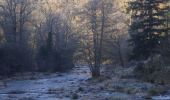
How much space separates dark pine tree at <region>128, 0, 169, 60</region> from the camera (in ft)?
167

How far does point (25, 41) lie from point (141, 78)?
3865 centimetres

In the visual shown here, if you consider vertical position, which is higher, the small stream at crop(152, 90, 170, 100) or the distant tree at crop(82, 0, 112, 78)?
the distant tree at crop(82, 0, 112, 78)

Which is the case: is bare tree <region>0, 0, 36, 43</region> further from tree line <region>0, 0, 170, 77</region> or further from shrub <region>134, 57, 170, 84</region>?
shrub <region>134, 57, 170, 84</region>

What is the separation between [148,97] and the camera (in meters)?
32.4

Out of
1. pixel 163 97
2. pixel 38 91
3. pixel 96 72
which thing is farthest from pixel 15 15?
pixel 163 97

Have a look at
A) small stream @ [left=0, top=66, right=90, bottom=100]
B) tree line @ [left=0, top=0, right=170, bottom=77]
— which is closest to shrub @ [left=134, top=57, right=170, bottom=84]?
tree line @ [left=0, top=0, right=170, bottom=77]

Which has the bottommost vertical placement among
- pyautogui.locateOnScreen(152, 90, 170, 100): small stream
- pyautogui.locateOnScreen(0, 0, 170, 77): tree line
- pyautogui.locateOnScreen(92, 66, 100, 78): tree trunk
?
pyautogui.locateOnScreen(92, 66, 100, 78): tree trunk

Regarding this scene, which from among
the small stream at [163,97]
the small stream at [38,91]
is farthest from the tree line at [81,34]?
the small stream at [163,97]

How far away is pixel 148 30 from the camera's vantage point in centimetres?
5094

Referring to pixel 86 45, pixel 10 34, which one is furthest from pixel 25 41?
pixel 86 45

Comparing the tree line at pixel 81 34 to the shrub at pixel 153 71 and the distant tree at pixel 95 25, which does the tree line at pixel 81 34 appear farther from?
the shrub at pixel 153 71

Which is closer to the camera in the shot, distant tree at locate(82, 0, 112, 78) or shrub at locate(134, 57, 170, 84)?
shrub at locate(134, 57, 170, 84)

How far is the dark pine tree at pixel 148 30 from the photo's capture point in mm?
50781

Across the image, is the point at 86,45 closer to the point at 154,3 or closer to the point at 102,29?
the point at 102,29
